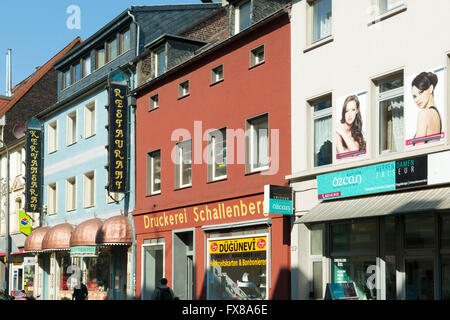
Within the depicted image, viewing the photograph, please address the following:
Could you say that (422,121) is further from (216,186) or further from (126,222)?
(126,222)

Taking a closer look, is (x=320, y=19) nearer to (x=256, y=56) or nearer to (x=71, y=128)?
(x=256, y=56)

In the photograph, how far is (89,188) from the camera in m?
31.9

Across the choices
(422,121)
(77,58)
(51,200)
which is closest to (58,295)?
(51,200)

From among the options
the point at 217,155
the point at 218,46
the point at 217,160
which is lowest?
the point at 217,160

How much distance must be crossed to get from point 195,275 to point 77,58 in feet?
59.9

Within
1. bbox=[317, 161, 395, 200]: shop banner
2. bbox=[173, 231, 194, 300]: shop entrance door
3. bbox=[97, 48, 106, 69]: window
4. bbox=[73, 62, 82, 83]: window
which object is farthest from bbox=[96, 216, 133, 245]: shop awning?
bbox=[317, 161, 395, 200]: shop banner

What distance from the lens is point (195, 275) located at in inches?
878

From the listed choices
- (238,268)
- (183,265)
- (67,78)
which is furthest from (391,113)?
(67,78)

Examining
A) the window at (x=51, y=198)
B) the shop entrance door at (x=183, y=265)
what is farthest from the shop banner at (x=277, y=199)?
the window at (x=51, y=198)

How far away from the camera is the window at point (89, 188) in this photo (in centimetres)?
3160

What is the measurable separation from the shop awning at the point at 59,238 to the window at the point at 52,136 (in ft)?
18.8

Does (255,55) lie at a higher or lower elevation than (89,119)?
higher

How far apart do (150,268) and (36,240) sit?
11.5 metres

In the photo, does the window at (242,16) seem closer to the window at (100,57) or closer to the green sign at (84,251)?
the green sign at (84,251)
